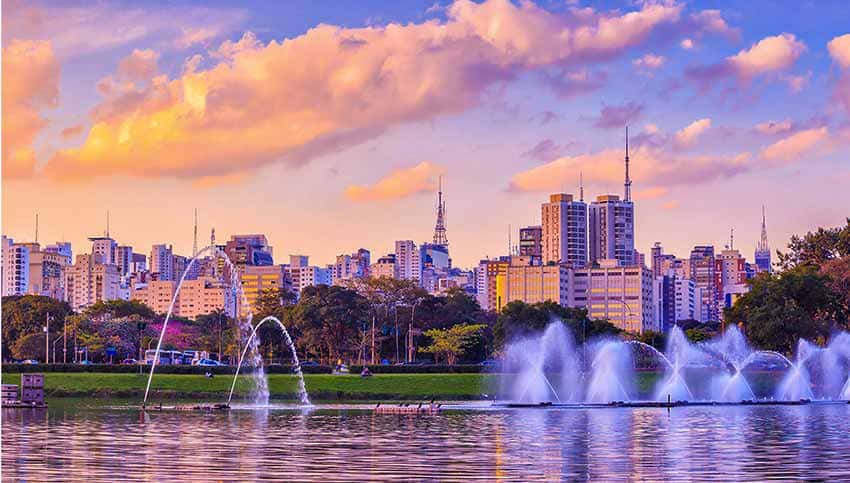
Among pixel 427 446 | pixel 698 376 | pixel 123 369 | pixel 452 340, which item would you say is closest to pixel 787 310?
pixel 698 376

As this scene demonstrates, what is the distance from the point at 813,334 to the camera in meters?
99.0

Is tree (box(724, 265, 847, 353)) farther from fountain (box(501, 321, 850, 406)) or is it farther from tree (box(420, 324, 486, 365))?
tree (box(420, 324, 486, 365))

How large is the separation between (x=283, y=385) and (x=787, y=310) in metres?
35.4

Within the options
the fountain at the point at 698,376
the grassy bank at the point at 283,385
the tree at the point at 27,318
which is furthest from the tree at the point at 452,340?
the tree at the point at 27,318

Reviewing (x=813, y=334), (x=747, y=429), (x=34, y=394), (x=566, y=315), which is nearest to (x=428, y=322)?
(x=566, y=315)

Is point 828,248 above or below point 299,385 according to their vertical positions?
above

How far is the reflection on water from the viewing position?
32.6 meters

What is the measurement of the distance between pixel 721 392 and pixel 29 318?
265ft

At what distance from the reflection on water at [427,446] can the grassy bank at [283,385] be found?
25.5 meters

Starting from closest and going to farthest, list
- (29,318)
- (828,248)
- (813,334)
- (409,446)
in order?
(409,446) → (813,334) → (828,248) → (29,318)

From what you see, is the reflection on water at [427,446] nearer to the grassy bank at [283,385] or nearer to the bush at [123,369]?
the grassy bank at [283,385]

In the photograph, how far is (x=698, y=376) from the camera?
312ft

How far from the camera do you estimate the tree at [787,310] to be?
9844 cm

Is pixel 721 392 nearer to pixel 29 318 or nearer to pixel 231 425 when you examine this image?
pixel 231 425
